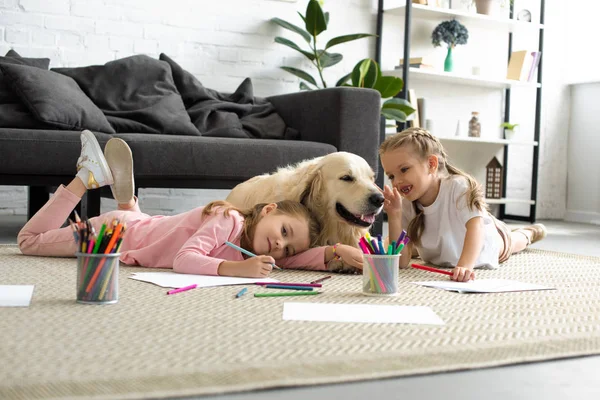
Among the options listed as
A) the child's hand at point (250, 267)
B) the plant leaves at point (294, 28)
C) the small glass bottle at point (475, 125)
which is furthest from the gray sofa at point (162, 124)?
the small glass bottle at point (475, 125)

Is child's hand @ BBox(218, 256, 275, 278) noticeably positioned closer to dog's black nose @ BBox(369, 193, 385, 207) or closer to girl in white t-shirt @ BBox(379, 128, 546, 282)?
dog's black nose @ BBox(369, 193, 385, 207)

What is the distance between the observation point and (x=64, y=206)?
2.43 metres

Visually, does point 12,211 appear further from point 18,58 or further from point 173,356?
point 173,356

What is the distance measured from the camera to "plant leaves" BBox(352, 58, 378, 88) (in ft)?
14.6

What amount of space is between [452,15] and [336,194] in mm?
3497

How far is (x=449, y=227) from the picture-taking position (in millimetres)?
2529

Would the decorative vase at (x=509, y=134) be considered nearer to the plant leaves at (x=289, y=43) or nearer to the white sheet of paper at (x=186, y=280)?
the plant leaves at (x=289, y=43)

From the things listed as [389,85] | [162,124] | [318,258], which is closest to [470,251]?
[318,258]

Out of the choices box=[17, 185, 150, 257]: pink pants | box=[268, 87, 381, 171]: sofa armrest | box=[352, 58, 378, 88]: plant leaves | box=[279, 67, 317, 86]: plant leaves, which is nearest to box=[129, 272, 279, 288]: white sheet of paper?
box=[17, 185, 150, 257]: pink pants

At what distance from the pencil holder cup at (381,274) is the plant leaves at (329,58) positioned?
3182 mm

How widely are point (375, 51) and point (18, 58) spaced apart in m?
2.66

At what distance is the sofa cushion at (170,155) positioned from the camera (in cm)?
299

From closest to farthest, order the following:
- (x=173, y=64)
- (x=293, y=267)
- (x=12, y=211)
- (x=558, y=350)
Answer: (x=558, y=350)
(x=293, y=267)
(x=173, y=64)
(x=12, y=211)

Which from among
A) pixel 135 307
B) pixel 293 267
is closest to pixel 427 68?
pixel 293 267
